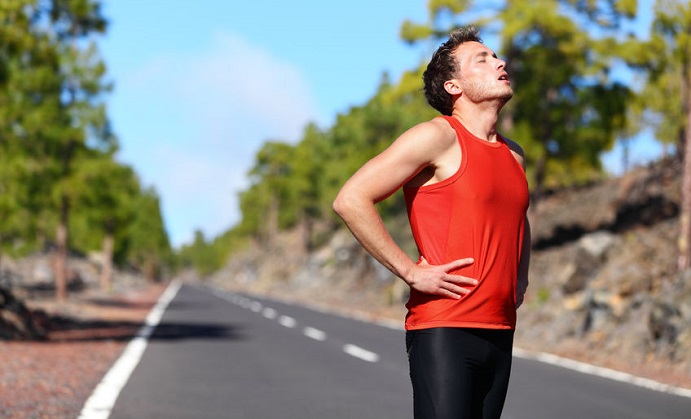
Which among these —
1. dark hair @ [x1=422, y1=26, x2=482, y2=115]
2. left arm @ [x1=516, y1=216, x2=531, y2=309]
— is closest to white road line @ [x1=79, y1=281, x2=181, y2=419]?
left arm @ [x1=516, y1=216, x2=531, y2=309]

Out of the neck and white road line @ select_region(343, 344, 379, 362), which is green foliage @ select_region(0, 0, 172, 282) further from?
the neck

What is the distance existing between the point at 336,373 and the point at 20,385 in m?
3.75

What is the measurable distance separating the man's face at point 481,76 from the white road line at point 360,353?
1005 cm

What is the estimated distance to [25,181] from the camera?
1128 inches

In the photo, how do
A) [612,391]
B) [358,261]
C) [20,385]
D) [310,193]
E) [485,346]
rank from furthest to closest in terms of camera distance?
[310,193], [358,261], [612,391], [20,385], [485,346]

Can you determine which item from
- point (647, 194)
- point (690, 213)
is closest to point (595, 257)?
point (690, 213)

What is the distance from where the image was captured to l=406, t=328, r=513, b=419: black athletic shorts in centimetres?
293

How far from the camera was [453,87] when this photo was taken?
→ 3201mm

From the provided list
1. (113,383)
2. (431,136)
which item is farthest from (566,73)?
(431,136)

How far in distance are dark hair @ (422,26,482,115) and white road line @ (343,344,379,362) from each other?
32.6ft

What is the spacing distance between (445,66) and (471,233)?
62 centimetres

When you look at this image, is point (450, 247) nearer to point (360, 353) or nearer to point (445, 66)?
point (445, 66)

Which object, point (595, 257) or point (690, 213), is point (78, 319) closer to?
point (595, 257)

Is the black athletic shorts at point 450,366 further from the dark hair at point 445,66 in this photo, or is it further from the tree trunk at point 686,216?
the tree trunk at point 686,216
